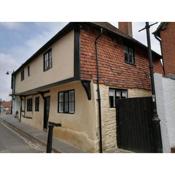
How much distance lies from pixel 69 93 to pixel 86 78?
189cm

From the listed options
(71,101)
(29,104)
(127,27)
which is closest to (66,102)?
(71,101)

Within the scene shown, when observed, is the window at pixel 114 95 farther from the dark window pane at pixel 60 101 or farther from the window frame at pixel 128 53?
the dark window pane at pixel 60 101

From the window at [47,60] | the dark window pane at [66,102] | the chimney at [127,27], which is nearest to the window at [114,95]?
the dark window pane at [66,102]

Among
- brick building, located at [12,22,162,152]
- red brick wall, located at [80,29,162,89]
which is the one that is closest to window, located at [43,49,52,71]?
brick building, located at [12,22,162,152]

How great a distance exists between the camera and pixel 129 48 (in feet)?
30.6

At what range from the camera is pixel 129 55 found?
30.5 ft

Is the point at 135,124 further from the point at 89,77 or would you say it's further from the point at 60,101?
the point at 60,101

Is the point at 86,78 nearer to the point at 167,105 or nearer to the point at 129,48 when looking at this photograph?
the point at 167,105

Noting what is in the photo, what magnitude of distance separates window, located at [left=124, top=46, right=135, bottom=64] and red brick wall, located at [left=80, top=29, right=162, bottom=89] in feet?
0.89

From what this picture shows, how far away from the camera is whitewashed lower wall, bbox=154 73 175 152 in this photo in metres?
5.41

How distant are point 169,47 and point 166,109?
4.25m

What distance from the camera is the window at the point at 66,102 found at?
823cm

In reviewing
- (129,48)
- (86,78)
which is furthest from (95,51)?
(129,48)
